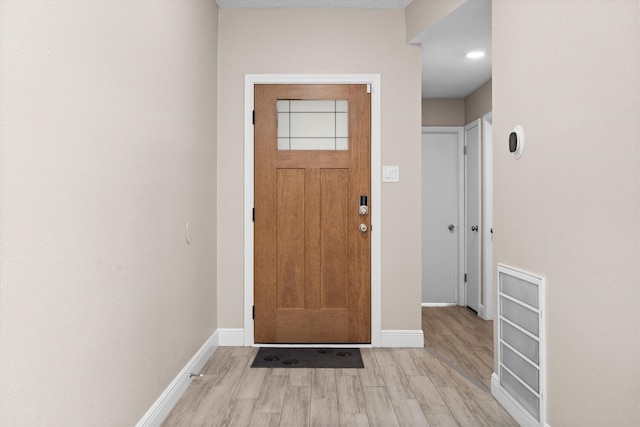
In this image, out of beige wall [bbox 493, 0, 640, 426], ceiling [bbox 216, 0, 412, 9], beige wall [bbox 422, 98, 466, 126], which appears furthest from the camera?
beige wall [bbox 422, 98, 466, 126]

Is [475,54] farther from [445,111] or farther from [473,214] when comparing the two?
[473,214]

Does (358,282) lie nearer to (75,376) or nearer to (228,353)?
(228,353)

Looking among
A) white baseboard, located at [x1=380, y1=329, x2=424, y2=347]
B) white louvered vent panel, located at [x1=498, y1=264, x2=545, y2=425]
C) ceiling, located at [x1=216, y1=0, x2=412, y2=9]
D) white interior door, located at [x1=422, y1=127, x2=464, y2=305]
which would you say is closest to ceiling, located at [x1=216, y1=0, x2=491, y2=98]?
ceiling, located at [x1=216, y1=0, x2=412, y2=9]

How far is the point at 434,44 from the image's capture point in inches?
125

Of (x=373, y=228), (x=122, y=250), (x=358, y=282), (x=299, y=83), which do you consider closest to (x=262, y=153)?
(x=299, y=83)

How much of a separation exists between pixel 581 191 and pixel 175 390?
2.13 meters

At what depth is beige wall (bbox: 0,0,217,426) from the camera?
1065 mm

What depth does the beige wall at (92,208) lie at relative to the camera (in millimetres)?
1065

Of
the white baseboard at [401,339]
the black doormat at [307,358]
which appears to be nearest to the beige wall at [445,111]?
the white baseboard at [401,339]

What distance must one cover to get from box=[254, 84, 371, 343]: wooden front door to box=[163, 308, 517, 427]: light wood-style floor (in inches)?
14.9

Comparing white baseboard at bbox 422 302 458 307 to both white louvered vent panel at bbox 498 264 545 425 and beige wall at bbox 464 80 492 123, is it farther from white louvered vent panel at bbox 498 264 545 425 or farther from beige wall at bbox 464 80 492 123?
white louvered vent panel at bbox 498 264 545 425

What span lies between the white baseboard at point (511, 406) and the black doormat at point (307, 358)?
85cm

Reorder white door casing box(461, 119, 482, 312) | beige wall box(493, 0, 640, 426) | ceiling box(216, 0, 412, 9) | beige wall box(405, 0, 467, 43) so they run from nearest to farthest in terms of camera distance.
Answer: beige wall box(493, 0, 640, 426), beige wall box(405, 0, 467, 43), ceiling box(216, 0, 412, 9), white door casing box(461, 119, 482, 312)

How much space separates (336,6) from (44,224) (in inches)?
106
